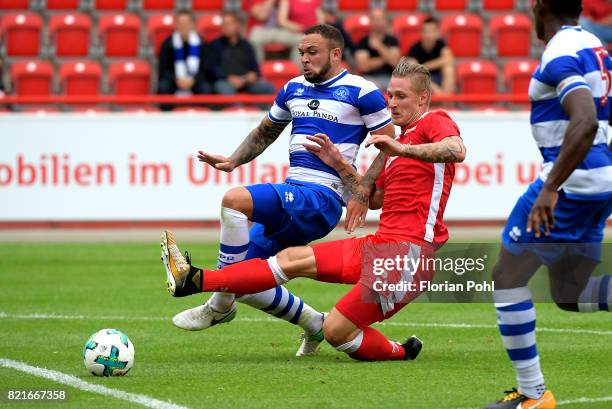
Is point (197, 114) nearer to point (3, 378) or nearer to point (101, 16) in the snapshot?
point (101, 16)

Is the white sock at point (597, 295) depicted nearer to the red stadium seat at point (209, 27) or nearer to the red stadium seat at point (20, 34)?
the red stadium seat at point (209, 27)

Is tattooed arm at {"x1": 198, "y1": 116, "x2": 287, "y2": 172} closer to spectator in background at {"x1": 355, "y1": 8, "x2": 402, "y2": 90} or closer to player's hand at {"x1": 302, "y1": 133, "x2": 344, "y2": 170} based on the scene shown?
player's hand at {"x1": 302, "y1": 133, "x2": 344, "y2": 170}

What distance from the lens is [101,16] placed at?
797 inches

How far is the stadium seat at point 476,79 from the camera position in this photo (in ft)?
61.7

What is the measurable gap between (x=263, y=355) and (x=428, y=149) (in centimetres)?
214

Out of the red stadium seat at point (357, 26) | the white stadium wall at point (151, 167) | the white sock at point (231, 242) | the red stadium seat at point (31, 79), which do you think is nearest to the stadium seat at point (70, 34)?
the red stadium seat at point (31, 79)

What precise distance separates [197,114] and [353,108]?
28.0ft

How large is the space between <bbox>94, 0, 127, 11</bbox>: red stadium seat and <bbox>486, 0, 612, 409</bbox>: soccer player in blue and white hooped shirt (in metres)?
14.9

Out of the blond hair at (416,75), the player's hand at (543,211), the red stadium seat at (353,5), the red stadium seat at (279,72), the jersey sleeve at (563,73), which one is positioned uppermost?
the jersey sleeve at (563,73)

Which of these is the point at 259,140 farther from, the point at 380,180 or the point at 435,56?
the point at 435,56

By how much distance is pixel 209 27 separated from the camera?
64.1 feet

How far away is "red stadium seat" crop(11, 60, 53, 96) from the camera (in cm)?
1867

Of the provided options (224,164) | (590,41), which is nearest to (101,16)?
(224,164)

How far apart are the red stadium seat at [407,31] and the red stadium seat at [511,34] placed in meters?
1.27
